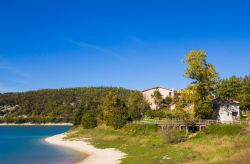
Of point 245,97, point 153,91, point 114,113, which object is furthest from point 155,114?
point 153,91

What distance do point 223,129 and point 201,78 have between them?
12.6 m

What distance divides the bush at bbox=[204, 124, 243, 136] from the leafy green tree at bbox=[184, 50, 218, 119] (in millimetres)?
6273

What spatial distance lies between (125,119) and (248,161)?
59.1 meters

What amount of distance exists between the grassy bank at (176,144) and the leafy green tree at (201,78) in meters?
6.87

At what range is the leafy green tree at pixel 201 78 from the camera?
203 feet

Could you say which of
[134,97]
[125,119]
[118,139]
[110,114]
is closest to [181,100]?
[118,139]

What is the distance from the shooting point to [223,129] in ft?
176

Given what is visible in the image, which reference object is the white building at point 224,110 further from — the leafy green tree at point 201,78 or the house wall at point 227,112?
the leafy green tree at point 201,78

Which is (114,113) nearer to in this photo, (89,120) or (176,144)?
(89,120)

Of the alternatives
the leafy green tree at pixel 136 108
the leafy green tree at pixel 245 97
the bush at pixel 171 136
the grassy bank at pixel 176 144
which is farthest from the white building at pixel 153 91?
the bush at pixel 171 136

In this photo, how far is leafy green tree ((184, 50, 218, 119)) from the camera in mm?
61781

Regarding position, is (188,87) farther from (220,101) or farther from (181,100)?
(220,101)

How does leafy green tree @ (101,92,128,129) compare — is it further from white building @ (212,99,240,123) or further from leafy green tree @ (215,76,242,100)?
leafy green tree @ (215,76,242,100)

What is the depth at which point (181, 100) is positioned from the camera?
208 feet
